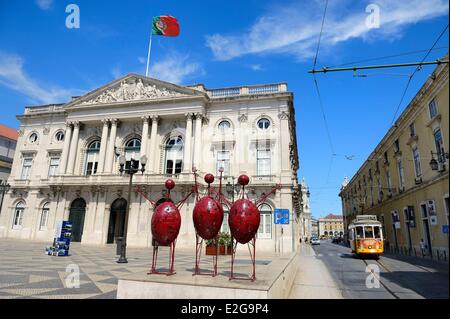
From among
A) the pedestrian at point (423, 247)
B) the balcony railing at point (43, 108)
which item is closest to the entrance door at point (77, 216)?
the balcony railing at point (43, 108)

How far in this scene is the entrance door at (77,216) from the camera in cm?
2783

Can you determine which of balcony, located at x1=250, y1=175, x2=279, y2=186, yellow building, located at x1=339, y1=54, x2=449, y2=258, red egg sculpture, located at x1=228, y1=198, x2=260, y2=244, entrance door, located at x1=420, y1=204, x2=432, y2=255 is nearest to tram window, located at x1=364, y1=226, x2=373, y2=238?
balcony, located at x1=250, y1=175, x2=279, y2=186

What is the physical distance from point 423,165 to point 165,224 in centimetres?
467

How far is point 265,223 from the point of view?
81.5 ft

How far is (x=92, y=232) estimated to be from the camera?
87.2 ft

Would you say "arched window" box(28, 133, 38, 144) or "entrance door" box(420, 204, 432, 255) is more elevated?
"arched window" box(28, 133, 38, 144)

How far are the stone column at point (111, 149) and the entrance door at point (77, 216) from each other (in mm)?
4264

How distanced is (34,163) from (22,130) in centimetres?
490

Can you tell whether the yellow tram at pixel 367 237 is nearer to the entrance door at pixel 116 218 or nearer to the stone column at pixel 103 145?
the entrance door at pixel 116 218

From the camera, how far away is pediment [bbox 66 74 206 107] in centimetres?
2811

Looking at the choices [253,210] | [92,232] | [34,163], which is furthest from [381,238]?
[34,163]

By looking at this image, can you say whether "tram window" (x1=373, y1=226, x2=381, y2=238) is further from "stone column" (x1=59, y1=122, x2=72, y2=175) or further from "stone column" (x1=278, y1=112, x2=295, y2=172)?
"stone column" (x1=59, y1=122, x2=72, y2=175)

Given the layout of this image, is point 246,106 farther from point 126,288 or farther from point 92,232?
point 126,288

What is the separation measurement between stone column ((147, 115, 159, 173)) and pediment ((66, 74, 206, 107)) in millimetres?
2378
